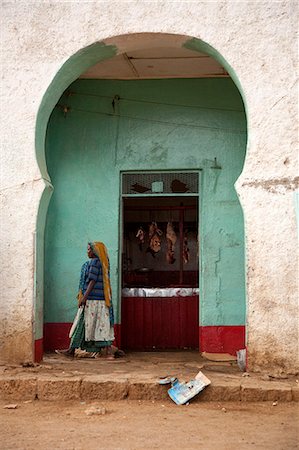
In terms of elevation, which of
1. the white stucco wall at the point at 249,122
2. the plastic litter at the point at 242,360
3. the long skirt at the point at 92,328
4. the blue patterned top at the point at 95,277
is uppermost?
the white stucco wall at the point at 249,122

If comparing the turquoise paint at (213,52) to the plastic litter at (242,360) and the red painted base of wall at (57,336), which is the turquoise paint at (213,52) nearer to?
the plastic litter at (242,360)

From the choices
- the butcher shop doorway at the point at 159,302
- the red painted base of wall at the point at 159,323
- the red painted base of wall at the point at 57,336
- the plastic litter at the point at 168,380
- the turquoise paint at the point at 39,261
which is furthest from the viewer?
the red painted base of wall at the point at 159,323

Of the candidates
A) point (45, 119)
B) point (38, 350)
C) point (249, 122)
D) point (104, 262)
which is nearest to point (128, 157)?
point (104, 262)

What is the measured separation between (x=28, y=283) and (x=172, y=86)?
13.3 feet

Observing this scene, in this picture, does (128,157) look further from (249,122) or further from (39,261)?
(249,122)

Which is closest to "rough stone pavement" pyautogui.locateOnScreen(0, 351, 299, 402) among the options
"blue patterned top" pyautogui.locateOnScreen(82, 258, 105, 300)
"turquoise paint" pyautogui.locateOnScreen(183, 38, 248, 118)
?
"blue patterned top" pyautogui.locateOnScreen(82, 258, 105, 300)

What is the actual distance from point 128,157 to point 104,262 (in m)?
1.80

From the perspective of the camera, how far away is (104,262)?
869 centimetres

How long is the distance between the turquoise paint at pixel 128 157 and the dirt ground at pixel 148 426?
3.20 meters

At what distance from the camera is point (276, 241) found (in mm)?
6992

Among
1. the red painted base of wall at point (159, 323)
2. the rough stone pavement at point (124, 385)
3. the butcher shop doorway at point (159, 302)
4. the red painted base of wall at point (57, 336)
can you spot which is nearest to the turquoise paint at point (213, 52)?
the butcher shop doorway at point (159, 302)

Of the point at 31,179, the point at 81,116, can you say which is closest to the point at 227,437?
the point at 31,179

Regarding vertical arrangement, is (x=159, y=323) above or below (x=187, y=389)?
above

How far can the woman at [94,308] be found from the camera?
28.1 feet
